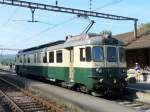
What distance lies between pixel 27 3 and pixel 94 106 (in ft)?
65.1

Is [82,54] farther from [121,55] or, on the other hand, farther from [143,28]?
[143,28]

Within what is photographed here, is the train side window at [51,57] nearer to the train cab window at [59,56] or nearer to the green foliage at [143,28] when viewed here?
the train cab window at [59,56]

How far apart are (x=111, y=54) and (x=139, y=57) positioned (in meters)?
17.1

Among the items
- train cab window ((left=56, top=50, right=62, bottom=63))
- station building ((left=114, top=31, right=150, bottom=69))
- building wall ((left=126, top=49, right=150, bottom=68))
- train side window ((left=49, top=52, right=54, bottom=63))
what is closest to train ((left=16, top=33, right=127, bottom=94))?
train cab window ((left=56, top=50, right=62, bottom=63))

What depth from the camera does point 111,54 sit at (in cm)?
1930

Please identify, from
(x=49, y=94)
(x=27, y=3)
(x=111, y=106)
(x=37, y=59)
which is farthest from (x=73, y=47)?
(x=27, y=3)

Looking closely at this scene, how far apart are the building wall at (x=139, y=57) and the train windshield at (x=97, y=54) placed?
15.8 m

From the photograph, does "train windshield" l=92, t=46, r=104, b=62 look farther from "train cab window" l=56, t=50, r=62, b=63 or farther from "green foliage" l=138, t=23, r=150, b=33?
"green foliage" l=138, t=23, r=150, b=33

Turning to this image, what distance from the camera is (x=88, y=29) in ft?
76.5

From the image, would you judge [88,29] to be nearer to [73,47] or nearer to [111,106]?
[73,47]

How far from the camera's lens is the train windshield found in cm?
1875

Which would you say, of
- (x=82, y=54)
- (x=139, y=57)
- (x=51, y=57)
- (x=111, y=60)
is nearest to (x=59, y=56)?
(x=51, y=57)

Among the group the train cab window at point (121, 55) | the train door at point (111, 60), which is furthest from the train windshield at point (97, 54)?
the train cab window at point (121, 55)

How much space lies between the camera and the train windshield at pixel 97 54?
18750 millimetres
